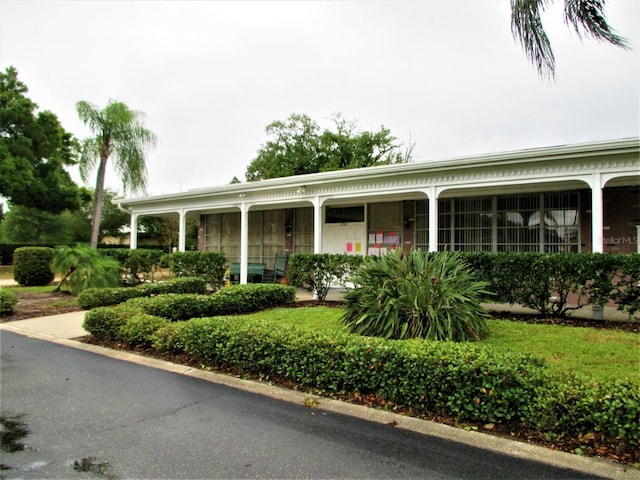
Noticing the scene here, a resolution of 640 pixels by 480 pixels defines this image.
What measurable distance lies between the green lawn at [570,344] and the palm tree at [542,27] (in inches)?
142

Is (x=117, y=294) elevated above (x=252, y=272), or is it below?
below

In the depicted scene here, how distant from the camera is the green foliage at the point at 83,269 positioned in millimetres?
12141

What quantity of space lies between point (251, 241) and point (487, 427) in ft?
46.4

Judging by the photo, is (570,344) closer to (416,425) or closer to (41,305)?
(416,425)

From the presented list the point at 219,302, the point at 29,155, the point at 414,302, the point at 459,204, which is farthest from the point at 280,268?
the point at 29,155

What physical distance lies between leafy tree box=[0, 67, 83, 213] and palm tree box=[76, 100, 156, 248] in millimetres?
5114

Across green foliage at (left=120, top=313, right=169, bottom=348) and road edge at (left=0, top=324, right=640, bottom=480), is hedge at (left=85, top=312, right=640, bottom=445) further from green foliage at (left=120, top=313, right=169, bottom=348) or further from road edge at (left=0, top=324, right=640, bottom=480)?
green foliage at (left=120, top=313, right=169, bottom=348)

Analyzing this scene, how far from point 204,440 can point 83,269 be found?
10681 mm

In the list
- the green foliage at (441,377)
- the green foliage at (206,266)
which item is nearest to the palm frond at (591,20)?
the green foliage at (441,377)

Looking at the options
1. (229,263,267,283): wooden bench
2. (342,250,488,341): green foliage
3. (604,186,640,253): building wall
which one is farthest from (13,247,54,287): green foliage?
(604,186,640,253): building wall

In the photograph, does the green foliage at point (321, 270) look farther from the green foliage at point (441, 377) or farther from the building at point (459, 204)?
the green foliage at point (441, 377)

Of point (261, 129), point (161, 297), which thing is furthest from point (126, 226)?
point (161, 297)

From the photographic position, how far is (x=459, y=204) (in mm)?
12281

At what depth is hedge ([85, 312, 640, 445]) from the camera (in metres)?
3.14
